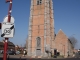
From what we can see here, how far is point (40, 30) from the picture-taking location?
5181 cm

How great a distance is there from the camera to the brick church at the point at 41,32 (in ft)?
167

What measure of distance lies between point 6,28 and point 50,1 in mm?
55134

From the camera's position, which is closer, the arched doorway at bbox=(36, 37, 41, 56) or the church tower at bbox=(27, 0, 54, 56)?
the church tower at bbox=(27, 0, 54, 56)

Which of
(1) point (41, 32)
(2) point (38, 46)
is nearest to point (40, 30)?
(1) point (41, 32)

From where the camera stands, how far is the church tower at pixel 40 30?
50766 millimetres

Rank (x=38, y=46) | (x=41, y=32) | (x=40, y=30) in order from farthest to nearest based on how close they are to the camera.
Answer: (x=40, y=30) < (x=41, y=32) < (x=38, y=46)

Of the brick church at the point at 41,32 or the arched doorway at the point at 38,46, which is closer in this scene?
the brick church at the point at 41,32

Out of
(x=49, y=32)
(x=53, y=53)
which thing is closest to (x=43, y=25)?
(x=49, y=32)

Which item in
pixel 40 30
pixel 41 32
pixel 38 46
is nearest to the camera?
pixel 38 46

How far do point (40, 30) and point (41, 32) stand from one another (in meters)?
Result: 0.82

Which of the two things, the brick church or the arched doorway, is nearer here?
the brick church

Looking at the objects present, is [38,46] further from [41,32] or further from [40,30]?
[40,30]

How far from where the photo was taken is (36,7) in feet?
176

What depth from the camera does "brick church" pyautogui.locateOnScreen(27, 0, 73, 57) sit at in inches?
1999
